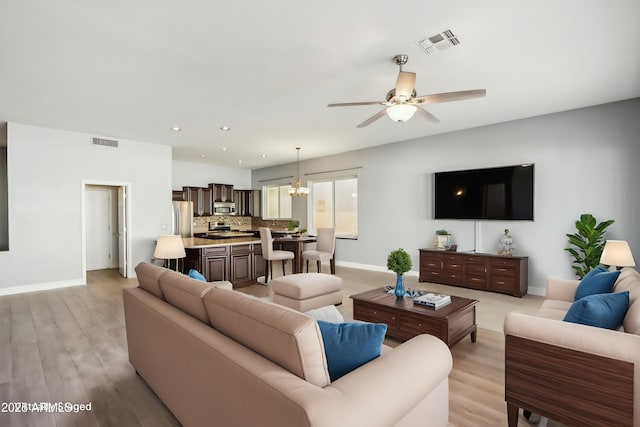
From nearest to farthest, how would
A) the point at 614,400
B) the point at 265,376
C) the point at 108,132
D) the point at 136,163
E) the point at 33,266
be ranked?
1. the point at 265,376
2. the point at 614,400
3. the point at 33,266
4. the point at 108,132
5. the point at 136,163

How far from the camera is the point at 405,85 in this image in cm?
287

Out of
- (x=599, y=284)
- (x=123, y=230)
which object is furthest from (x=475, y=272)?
(x=123, y=230)

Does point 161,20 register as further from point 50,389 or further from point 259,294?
point 259,294

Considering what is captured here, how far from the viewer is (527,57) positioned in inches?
126

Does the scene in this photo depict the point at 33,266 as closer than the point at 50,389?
No

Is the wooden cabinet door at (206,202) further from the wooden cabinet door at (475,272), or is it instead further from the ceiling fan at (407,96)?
the ceiling fan at (407,96)

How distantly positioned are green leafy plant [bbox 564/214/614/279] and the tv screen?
0.68 meters

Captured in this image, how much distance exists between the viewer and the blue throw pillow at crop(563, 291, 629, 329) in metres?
1.81

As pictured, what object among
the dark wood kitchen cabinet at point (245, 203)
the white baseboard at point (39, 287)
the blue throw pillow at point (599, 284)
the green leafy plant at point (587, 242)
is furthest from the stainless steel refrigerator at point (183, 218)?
the blue throw pillow at point (599, 284)

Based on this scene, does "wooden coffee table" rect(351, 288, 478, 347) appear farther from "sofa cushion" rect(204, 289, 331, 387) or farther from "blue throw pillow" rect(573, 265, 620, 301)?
"sofa cushion" rect(204, 289, 331, 387)

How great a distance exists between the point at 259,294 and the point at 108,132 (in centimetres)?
411

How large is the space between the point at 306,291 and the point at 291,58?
2.55m

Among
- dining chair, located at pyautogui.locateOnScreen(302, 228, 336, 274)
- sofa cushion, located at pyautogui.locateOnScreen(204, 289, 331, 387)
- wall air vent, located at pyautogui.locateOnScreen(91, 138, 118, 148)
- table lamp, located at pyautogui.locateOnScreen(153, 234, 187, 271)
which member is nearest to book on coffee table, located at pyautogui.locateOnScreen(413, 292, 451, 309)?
sofa cushion, located at pyautogui.locateOnScreen(204, 289, 331, 387)

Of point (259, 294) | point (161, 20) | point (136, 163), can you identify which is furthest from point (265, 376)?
point (136, 163)
